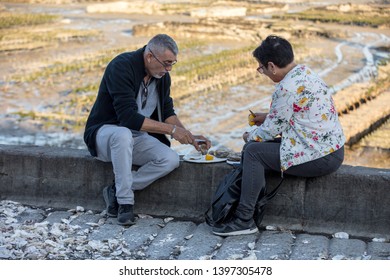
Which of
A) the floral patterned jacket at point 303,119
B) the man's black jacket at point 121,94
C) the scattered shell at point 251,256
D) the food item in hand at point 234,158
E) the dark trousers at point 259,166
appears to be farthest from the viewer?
the food item in hand at point 234,158

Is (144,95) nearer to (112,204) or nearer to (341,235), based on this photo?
(112,204)

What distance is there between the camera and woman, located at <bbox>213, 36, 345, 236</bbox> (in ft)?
19.9

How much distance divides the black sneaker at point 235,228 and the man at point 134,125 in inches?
27.9

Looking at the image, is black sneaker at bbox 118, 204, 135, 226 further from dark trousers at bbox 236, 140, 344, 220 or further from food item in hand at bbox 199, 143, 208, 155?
dark trousers at bbox 236, 140, 344, 220

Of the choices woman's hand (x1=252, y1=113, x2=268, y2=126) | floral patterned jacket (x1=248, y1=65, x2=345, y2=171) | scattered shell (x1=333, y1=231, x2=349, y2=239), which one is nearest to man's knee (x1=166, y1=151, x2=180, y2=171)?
woman's hand (x1=252, y1=113, x2=268, y2=126)

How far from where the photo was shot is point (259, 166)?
6.20m

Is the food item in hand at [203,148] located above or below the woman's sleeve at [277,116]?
below

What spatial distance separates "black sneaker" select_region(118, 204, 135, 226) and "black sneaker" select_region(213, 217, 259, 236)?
0.71 meters

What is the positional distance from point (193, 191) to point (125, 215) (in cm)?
62

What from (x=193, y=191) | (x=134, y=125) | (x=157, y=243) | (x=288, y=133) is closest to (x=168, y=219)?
(x=193, y=191)

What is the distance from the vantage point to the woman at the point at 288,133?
6.08m

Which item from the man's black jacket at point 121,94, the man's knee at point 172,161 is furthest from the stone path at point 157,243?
the man's black jacket at point 121,94

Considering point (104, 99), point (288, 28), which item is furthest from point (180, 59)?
point (104, 99)

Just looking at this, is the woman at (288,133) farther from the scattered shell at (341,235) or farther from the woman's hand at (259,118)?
the scattered shell at (341,235)
